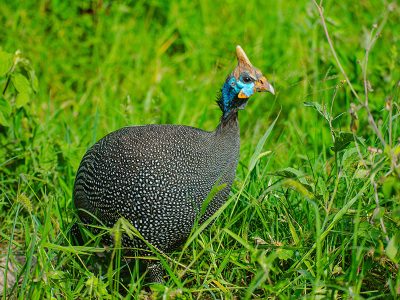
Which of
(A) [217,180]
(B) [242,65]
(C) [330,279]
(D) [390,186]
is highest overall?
(B) [242,65]

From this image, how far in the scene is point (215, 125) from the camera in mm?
4309

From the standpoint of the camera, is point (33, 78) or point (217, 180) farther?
point (33, 78)

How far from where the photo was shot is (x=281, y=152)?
3814 millimetres

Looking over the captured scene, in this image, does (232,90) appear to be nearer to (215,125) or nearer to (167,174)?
(167,174)

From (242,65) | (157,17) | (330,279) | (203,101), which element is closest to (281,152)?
(203,101)

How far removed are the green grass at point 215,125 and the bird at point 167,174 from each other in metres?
0.11

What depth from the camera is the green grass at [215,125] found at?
2.60 metres

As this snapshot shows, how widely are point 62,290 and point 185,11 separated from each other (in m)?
2.80

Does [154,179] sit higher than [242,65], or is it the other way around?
[242,65]

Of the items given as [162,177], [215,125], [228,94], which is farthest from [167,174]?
[215,125]

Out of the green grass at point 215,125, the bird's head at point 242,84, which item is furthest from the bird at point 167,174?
the green grass at point 215,125

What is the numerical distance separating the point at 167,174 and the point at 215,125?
1.63m

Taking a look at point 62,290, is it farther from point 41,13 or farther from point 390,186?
point 41,13

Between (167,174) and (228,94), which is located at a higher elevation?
(228,94)
